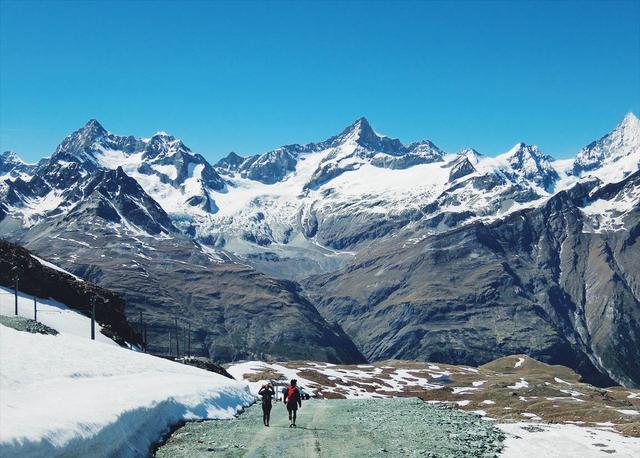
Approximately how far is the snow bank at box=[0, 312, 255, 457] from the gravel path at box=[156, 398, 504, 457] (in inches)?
69.6

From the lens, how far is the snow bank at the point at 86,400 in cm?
2042

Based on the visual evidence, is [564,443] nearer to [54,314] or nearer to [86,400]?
[86,400]

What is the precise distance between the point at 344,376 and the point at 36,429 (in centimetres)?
17663

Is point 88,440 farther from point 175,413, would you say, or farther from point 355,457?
point 175,413

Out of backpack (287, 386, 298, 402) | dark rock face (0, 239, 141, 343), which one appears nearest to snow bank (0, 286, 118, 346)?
dark rock face (0, 239, 141, 343)

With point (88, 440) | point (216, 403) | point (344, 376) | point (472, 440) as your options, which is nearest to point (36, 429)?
point (88, 440)

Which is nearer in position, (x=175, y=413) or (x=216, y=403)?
(x=175, y=413)

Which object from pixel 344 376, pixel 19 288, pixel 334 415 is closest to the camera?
pixel 334 415

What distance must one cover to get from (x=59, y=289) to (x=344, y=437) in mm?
112042

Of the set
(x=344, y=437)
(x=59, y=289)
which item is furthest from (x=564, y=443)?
(x=59, y=289)

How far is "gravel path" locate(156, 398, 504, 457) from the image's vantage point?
87.6 ft

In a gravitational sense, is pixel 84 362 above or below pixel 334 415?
above

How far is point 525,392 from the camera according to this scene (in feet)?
445

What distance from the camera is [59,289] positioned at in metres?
131
